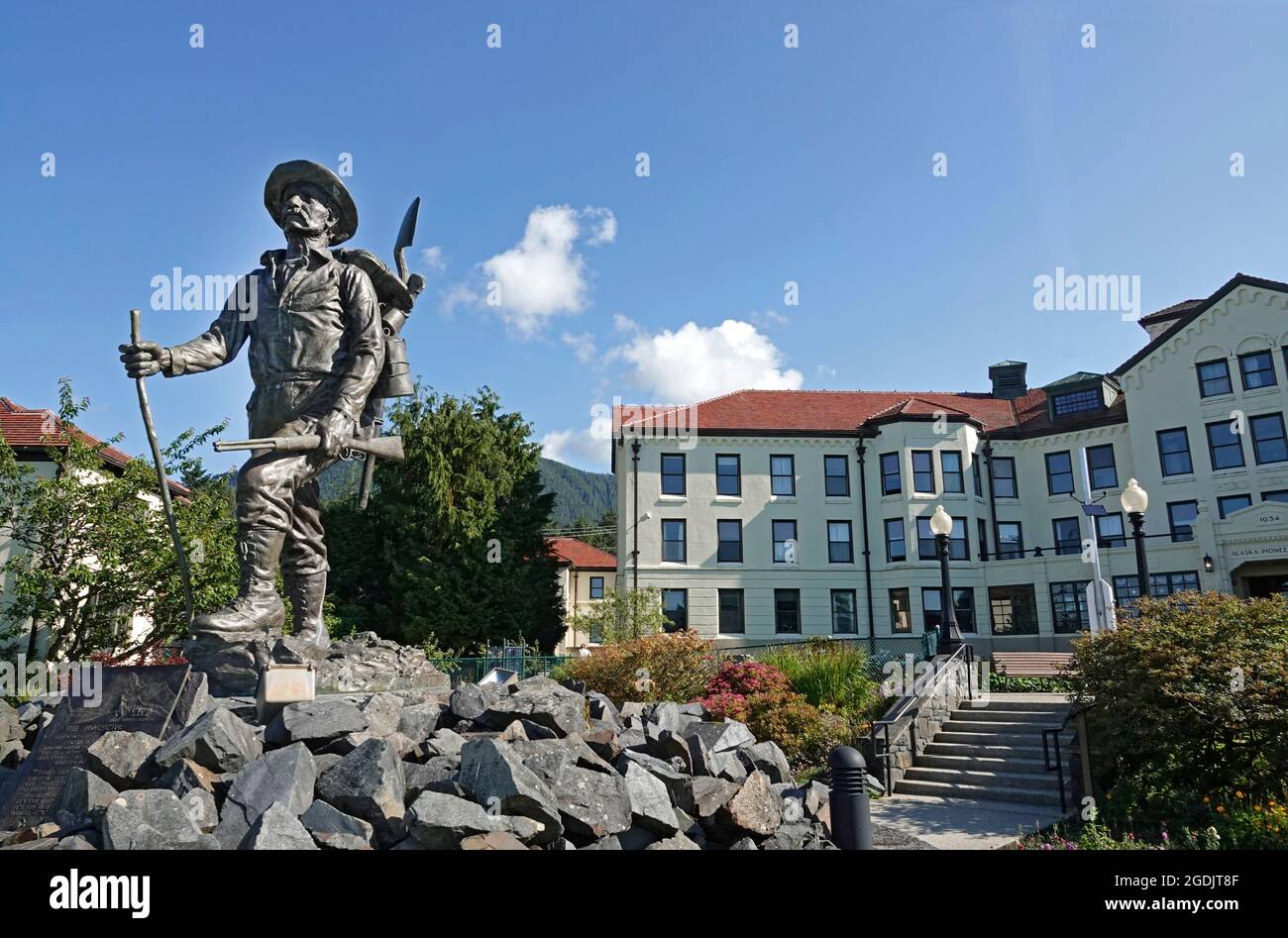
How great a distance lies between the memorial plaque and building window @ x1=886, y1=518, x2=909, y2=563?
3143 cm

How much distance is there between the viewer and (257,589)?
6641 millimetres

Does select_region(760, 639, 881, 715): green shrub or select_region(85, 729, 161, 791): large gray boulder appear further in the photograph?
select_region(760, 639, 881, 715): green shrub

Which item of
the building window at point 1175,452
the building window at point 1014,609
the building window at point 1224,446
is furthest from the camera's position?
the building window at point 1014,609

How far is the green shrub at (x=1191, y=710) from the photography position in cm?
834

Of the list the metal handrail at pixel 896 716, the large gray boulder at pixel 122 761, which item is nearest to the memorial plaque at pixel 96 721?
the large gray boulder at pixel 122 761

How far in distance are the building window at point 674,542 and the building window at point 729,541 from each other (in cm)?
151

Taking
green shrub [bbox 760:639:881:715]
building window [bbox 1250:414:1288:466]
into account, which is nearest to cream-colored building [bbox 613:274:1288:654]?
building window [bbox 1250:414:1288:466]

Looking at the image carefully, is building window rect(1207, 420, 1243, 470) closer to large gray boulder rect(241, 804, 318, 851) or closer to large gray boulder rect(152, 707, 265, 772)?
large gray boulder rect(152, 707, 265, 772)

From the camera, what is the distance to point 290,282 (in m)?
7.23

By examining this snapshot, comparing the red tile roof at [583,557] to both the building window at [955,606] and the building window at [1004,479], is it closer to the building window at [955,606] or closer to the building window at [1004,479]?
→ the building window at [955,606]

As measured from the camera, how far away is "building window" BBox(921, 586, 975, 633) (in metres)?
32.9
